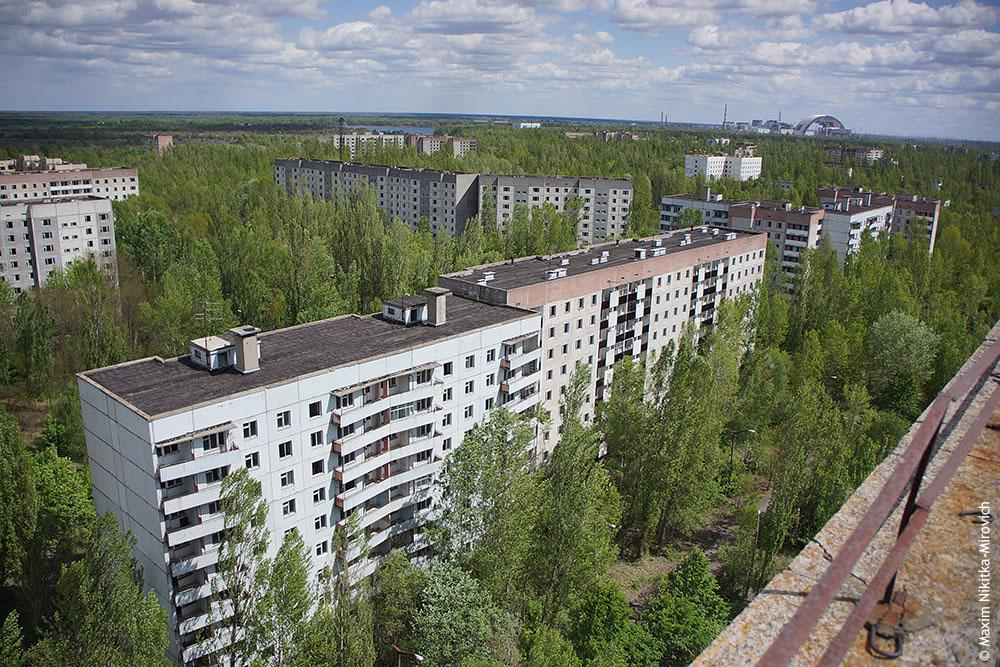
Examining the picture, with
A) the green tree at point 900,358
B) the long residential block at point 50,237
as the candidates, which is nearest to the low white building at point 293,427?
the green tree at point 900,358

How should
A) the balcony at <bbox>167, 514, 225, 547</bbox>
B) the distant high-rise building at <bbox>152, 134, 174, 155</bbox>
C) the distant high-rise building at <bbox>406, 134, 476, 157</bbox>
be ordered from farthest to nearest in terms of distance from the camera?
the distant high-rise building at <bbox>406, 134, 476, 157</bbox>
the distant high-rise building at <bbox>152, 134, 174, 155</bbox>
the balcony at <bbox>167, 514, 225, 547</bbox>

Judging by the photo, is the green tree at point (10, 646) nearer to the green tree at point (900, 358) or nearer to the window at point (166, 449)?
the window at point (166, 449)

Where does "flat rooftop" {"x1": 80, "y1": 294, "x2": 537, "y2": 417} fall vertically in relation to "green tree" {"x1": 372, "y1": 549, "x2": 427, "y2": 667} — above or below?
above

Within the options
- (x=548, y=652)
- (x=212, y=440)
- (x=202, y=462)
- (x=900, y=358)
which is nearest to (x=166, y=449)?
(x=202, y=462)

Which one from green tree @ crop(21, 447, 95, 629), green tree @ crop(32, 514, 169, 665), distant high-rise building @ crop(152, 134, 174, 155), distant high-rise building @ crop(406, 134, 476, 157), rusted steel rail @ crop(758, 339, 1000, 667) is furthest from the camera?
distant high-rise building @ crop(406, 134, 476, 157)

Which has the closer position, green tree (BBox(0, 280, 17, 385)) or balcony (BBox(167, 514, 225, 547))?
balcony (BBox(167, 514, 225, 547))

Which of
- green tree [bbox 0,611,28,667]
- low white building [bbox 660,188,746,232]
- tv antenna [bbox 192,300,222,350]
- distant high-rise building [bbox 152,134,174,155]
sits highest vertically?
distant high-rise building [bbox 152,134,174,155]

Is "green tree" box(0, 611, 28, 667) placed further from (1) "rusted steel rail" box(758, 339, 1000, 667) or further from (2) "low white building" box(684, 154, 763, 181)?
(2) "low white building" box(684, 154, 763, 181)

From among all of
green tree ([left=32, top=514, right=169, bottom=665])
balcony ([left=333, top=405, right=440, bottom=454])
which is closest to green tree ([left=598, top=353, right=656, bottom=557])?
balcony ([left=333, top=405, right=440, bottom=454])
